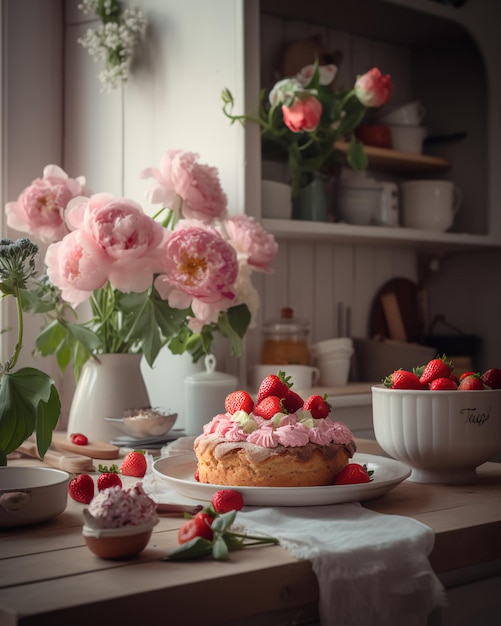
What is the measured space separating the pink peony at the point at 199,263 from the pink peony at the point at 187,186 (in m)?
0.15

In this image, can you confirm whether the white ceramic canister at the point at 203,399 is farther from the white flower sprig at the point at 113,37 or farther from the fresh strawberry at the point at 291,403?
the white flower sprig at the point at 113,37

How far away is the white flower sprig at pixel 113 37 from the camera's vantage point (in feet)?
7.09

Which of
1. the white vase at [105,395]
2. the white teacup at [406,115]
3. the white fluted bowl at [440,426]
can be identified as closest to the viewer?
the white fluted bowl at [440,426]

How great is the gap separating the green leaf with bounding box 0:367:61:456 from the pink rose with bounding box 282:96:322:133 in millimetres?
991

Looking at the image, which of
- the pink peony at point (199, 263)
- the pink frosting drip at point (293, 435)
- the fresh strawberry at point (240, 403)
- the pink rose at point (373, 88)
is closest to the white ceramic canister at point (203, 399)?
the pink peony at point (199, 263)

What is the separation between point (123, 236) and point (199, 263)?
15cm

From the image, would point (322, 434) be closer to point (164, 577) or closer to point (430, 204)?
point (164, 577)

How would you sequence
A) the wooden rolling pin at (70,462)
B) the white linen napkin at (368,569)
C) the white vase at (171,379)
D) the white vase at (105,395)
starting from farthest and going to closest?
1. the white vase at (171,379)
2. the white vase at (105,395)
3. the wooden rolling pin at (70,462)
4. the white linen napkin at (368,569)

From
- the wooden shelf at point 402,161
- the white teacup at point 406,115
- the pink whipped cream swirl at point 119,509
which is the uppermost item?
the white teacup at point 406,115

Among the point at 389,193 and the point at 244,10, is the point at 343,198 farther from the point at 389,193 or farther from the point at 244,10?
the point at 244,10

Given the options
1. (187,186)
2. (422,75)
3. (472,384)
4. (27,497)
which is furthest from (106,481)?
(422,75)

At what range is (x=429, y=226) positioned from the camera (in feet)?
8.31

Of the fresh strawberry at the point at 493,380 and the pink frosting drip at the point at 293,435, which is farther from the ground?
the fresh strawberry at the point at 493,380

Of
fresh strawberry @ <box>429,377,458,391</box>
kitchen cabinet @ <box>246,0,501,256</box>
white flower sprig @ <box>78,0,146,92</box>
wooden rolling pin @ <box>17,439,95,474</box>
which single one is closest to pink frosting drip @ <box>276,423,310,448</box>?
fresh strawberry @ <box>429,377,458,391</box>
